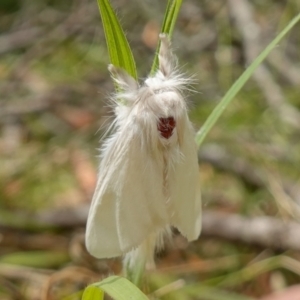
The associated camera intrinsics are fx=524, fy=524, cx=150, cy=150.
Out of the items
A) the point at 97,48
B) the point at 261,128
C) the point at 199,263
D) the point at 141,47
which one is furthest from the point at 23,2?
the point at 199,263

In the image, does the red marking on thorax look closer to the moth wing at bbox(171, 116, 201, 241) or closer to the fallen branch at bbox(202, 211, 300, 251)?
the moth wing at bbox(171, 116, 201, 241)

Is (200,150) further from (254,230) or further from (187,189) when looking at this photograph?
(187,189)

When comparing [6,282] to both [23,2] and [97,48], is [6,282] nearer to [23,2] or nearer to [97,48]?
[97,48]

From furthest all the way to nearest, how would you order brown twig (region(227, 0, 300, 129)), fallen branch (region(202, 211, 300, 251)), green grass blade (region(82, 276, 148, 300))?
brown twig (region(227, 0, 300, 129)) → fallen branch (region(202, 211, 300, 251)) → green grass blade (region(82, 276, 148, 300))

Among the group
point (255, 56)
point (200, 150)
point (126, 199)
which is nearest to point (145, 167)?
point (126, 199)

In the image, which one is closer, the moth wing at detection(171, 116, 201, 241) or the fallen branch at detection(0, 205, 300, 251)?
the moth wing at detection(171, 116, 201, 241)

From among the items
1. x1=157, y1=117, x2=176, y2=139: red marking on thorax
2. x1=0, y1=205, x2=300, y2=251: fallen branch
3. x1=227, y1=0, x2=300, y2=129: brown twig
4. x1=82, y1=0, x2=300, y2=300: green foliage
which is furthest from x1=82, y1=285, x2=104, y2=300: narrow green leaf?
x1=227, y1=0, x2=300, y2=129: brown twig
